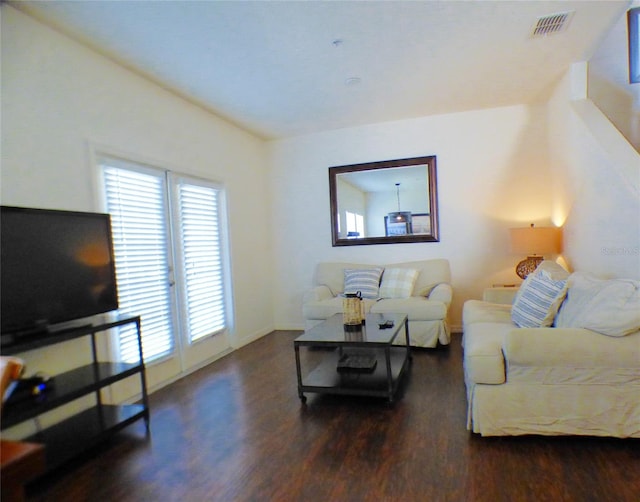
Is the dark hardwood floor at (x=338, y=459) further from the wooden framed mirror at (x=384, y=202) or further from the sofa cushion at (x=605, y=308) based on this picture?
the wooden framed mirror at (x=384, y=202)

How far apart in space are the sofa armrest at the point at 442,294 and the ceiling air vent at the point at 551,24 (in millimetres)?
2413

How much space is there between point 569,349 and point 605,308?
295mm

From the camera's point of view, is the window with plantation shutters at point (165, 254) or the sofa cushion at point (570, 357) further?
the window with plantation shutters at point (165, 254)

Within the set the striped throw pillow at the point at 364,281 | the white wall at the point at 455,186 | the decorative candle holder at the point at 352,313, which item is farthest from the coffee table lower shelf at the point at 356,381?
the white wall at the point at 455,186

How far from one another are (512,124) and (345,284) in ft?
8.95

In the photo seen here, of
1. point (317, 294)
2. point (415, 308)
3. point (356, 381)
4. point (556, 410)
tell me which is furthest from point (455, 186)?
point (556, 410)

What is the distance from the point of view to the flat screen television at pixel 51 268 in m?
1.82

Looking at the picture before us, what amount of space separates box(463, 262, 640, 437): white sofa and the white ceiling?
193 cm

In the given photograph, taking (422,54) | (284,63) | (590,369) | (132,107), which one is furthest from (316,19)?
(590,369)

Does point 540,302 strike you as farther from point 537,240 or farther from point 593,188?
point 537,240

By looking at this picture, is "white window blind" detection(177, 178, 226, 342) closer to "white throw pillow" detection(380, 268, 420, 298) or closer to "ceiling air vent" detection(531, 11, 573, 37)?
"white throw pillow" detection(380, 268, 420, 298)

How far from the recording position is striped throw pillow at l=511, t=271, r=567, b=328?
2416 mm

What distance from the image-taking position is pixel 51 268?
2.01 metres

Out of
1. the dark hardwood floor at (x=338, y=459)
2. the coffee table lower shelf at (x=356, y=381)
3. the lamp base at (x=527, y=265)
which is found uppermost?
the lamp base at (x=527, y=265)
